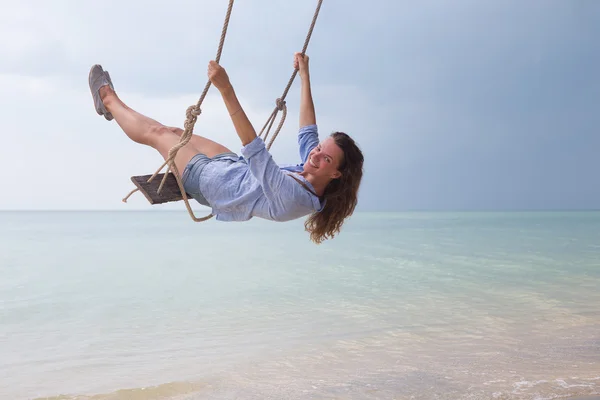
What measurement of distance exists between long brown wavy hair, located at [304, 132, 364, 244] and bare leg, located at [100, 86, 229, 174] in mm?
551

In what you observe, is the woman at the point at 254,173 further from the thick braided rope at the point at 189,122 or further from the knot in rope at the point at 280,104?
the knot in rope at the point at 280,104

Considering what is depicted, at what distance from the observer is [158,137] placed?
2.59 metres

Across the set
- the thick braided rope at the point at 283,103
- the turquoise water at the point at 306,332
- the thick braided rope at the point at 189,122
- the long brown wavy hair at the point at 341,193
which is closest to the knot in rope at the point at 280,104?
the thick braided rope at the point at 283,103

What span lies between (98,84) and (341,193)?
136 cm

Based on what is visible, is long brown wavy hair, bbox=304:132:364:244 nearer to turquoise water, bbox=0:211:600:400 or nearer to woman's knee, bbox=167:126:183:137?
woman's knee, bbox=167:126:183:137

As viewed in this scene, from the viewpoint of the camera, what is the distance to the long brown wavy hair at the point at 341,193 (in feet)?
8.15

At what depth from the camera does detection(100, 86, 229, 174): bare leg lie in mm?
2555

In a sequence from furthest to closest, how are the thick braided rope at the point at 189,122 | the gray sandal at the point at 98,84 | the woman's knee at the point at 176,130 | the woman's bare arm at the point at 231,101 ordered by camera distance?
1. the gray sandal at the point at 98,84
2. the woman's knee at the point at 176,130
3. the thick braided rope at the point at 189,122
4. the woman's bare arm at the point at 231,101

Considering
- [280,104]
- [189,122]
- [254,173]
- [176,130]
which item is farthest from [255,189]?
[280,104]

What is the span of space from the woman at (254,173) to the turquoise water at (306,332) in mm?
1781

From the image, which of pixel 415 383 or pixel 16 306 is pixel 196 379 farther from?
pixel 16 306

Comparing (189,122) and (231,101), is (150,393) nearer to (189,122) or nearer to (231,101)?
(189,122)

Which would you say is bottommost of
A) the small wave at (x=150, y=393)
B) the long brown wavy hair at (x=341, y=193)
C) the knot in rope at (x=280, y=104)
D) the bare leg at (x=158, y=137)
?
the small wave at (x=150, y=393)

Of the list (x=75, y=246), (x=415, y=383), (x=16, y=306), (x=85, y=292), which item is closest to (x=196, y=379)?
(x=415, y=383)
